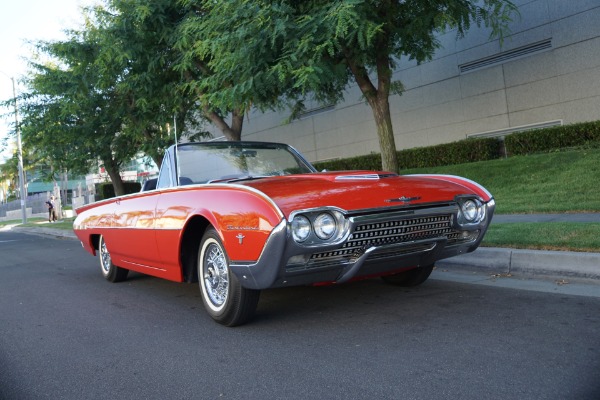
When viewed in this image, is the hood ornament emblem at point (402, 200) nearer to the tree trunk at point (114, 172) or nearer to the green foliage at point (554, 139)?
the green foliage at point (554, 139)

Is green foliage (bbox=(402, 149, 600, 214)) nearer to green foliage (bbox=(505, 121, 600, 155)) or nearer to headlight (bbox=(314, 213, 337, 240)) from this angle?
green foliage (bbox=(505, 121, 600, 155))

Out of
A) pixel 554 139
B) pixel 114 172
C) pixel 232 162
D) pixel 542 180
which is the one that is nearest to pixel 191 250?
pixel 232 162

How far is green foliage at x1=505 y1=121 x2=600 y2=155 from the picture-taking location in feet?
43.3

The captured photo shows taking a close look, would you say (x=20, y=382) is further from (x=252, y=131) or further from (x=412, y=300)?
(x=252, y=131)

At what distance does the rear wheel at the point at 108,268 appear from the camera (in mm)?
7117

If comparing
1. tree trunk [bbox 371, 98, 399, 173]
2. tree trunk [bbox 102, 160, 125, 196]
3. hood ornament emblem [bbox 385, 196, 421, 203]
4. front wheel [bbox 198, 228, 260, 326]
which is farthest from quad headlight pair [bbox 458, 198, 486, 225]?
tree trunk [bbox 102, 160, 125, 196]

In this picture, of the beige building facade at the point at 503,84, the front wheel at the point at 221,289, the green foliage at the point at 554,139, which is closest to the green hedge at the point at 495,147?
the green foliage at the point at 554,139

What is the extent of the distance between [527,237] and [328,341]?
3743 mm

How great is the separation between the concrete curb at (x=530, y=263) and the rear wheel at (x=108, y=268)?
13.7 feet

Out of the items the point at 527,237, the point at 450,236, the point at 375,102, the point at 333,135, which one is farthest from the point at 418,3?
the point at 333,135

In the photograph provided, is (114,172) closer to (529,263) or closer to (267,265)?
(529,263)

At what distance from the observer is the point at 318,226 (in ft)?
12.4

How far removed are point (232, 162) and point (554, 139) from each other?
11160mm

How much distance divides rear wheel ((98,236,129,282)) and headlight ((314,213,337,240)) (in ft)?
13.6
